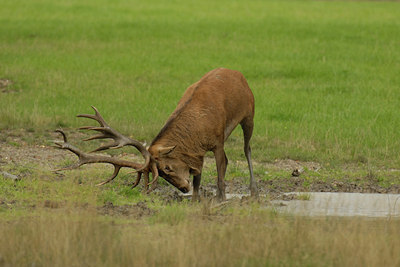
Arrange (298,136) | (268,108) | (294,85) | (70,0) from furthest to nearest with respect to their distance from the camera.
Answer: (70,0) → (294,85) → (268,108) → (298,136)

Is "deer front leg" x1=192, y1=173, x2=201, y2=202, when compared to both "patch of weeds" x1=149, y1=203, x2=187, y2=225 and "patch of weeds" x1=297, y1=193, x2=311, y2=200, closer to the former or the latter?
"patch of weeds" x1=297, y1=193, x2=311, y2=200

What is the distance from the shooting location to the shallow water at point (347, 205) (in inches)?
337

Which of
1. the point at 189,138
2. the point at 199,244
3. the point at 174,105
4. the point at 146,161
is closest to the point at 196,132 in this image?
the point at 189,138

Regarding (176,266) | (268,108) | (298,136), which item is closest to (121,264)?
(176,266)

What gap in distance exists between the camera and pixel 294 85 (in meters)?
18.5

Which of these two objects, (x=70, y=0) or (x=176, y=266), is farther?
(x=70, y=0)

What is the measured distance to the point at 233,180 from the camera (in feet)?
36.5

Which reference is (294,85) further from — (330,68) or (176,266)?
(176,266)

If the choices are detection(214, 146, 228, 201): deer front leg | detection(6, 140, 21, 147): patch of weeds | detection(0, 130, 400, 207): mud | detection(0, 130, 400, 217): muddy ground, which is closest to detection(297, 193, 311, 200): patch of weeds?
detection(0, 130, 400, 217): muddy ground

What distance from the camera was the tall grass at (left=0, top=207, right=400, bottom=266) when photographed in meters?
6.31

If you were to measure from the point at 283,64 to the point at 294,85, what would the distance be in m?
2.36

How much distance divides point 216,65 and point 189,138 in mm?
11368

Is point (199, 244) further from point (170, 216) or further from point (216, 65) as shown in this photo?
point (216, 65)

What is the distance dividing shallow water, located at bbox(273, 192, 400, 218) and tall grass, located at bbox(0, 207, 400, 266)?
0.98m
